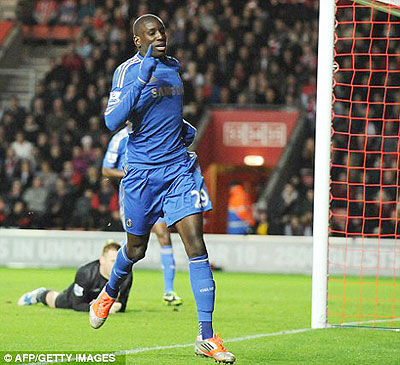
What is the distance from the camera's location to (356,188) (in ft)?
61.1

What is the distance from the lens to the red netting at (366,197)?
1111 centimetres

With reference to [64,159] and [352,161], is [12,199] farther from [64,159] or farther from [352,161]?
[352,161]

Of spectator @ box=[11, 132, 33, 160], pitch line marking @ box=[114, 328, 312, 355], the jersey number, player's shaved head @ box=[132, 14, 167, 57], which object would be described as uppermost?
player's shaved head @ box=[132, 14, 167, 57]

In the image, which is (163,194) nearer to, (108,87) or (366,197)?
(366,197)

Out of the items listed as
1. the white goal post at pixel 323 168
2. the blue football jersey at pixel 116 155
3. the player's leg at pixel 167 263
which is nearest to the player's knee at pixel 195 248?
the white goal post at pixel 323 168

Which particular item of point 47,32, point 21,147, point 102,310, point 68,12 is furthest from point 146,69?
point 47,32

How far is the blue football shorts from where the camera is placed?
6648mm

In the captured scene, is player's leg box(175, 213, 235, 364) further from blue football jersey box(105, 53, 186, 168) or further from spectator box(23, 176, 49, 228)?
spectator box(23, 176, 49, 228)

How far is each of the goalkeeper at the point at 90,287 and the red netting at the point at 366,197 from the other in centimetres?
205

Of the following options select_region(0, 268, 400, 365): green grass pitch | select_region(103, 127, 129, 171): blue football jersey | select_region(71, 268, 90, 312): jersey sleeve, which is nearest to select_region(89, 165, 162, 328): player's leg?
select_region(0, 268, 400, 365): green grass pitch

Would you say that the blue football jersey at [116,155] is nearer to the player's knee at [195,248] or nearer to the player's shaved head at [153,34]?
the player's shaved head at [153,34]

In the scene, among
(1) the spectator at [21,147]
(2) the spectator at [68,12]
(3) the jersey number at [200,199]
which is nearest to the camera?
(3) the jersey number at [200,199]

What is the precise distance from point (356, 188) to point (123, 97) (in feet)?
41.0

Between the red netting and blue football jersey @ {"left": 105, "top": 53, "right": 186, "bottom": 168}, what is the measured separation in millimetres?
2907
